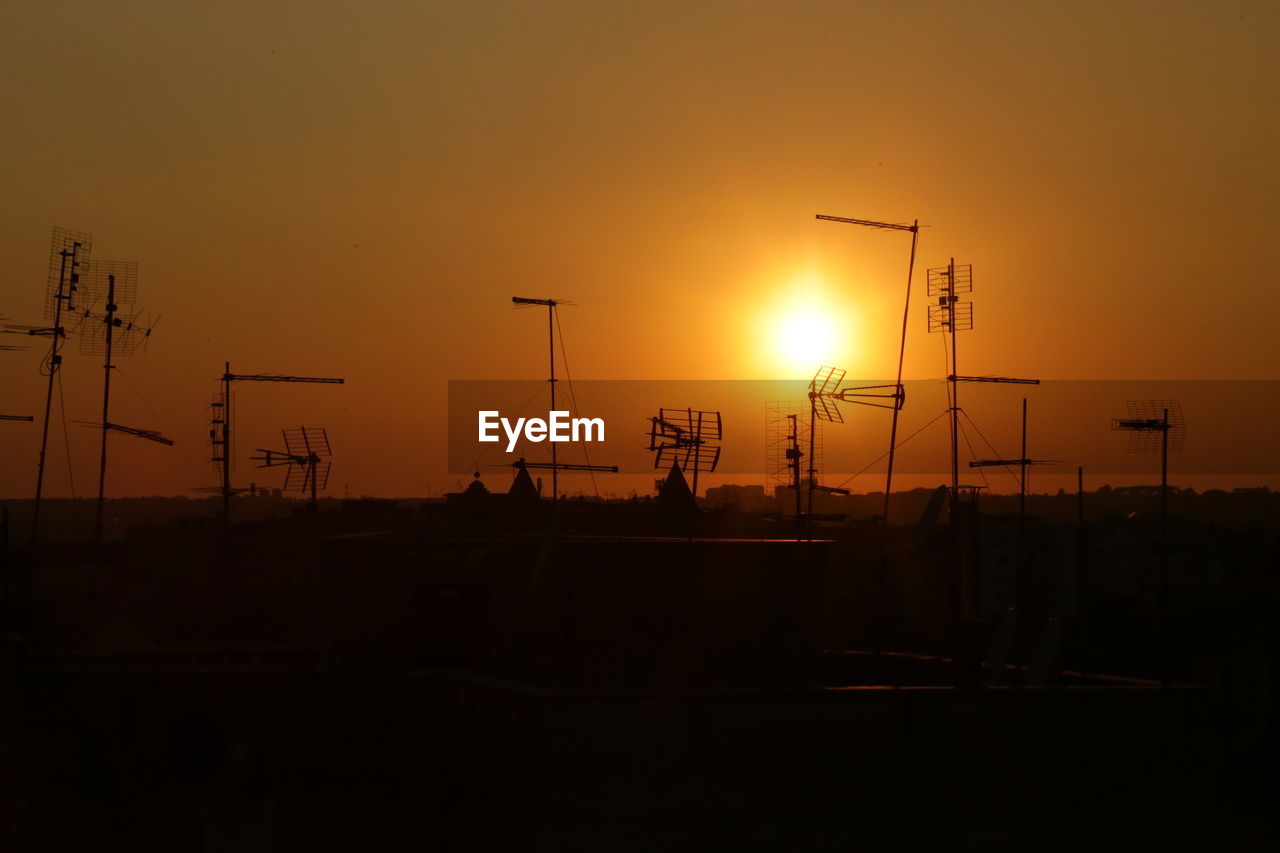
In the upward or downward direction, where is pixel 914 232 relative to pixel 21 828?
upward

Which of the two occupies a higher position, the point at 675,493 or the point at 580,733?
the point at 675,493

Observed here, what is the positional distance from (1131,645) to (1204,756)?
2358cm

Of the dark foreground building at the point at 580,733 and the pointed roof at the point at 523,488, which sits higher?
the pointed roof at the point at 523,488

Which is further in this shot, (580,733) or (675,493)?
(675,493)

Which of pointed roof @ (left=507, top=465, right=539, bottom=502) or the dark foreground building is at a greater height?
pointed roof @ (left=507, top=465, right=539, bottom=502)

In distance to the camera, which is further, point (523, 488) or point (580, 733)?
point (523, 488)

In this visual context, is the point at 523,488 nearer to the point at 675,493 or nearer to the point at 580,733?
the point at 675,493

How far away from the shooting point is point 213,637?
43000 millimetres

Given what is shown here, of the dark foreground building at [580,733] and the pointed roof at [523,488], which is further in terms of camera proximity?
the pointed roof at [523,488]

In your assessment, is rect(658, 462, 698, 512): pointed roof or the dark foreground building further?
rect(658, 462, 698, 512): pointed roof

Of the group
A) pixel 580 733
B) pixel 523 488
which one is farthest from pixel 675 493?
pixel 580 733

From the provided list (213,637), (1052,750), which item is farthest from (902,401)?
(213,637)

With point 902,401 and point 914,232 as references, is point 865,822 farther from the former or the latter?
point 914,232

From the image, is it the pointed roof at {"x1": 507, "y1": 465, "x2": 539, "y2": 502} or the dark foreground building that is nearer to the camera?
the dark foreground building
